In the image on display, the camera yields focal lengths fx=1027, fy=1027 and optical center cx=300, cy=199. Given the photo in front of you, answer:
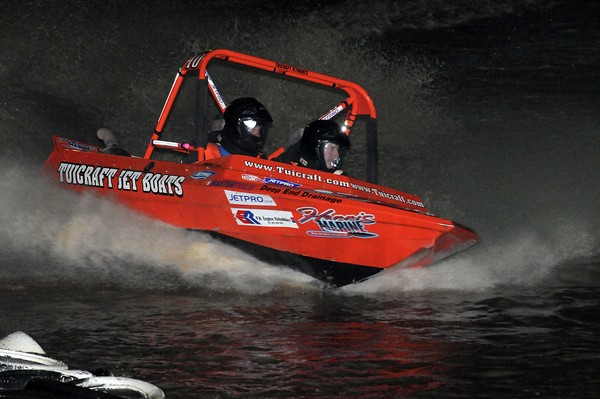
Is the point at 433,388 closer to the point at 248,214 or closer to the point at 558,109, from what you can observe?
the point at 248,214

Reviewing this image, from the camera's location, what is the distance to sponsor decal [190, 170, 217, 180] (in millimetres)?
9219

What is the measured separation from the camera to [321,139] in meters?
9.55

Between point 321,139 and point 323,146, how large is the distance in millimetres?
73

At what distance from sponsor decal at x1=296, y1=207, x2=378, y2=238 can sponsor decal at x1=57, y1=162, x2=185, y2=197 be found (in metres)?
1.36

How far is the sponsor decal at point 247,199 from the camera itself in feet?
28.6

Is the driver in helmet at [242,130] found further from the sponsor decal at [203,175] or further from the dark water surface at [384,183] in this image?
the dark water surface at [384,183]

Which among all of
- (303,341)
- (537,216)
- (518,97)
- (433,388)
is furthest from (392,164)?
(433,388)

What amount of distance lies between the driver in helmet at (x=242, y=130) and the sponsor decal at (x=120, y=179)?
580 millimetres

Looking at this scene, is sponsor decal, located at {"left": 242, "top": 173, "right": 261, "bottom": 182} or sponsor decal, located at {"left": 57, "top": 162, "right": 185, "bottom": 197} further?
sponsor decal, located at {"left": 57, "top": 162, "right": 185, "bottom": 197}

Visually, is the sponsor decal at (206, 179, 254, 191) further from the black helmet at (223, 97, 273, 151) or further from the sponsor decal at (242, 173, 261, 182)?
the black helmet at (223, 97, 273, 151)

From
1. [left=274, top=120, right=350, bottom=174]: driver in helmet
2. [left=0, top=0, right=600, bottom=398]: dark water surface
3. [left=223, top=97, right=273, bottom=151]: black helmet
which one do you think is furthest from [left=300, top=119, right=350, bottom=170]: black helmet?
[left=0, top=0, right=600, bottom=398]: dark water surface

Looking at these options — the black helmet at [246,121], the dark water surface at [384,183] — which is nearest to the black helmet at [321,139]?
the black helmet at [246,121]

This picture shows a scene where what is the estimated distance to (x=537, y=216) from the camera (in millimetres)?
11664

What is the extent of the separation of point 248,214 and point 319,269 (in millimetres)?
782
